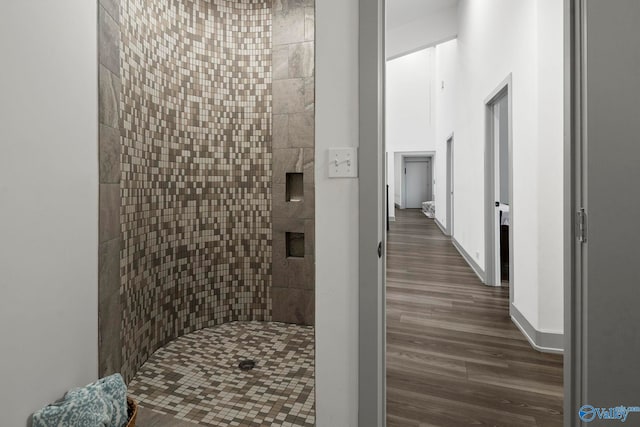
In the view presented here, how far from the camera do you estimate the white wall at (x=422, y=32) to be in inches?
235

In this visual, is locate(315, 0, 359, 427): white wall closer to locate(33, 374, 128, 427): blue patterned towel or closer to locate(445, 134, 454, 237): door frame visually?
locate(33, 374, 128, 427): blue patterned towel

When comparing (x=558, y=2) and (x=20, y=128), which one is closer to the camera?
(x=20, y=128)

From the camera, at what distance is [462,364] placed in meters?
2.27

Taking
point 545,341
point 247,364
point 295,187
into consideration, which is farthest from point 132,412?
point 545,341

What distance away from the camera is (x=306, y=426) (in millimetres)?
1738

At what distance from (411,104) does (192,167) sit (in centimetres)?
920

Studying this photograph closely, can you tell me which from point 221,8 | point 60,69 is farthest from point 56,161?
point 221,8

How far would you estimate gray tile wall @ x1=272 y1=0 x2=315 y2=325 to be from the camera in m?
2.90

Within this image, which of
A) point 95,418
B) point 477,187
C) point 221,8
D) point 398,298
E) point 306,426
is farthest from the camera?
point 477,187

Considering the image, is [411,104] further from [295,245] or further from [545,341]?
[545,341]

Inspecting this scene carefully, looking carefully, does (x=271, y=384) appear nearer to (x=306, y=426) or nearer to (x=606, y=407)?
(x=306, y=426)

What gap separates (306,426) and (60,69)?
6.13 ft

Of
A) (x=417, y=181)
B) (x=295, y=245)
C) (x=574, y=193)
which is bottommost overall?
(x=295, y=245)

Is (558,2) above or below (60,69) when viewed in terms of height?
above
